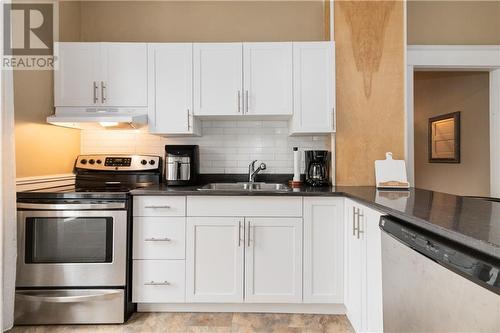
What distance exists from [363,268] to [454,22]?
2.45 m

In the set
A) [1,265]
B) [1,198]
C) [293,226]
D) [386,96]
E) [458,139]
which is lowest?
[1,265]

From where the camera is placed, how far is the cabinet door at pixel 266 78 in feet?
8.38

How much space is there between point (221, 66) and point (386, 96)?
4.41 ft

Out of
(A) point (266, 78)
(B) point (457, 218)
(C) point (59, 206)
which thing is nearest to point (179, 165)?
(C) point (59, 206)

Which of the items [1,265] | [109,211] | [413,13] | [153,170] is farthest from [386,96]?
[1,265]

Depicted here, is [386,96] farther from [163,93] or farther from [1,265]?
[1,265]

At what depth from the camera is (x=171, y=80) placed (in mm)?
2568

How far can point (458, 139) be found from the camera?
12.8ft

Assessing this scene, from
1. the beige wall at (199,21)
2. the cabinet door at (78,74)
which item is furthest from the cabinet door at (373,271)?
the cabinet door at (78,74)

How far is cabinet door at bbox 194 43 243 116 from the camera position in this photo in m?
2.56

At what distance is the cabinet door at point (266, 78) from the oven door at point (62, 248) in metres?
1.41

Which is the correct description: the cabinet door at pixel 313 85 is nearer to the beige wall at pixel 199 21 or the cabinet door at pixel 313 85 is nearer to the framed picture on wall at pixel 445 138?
the beige wall at pixel 199 21

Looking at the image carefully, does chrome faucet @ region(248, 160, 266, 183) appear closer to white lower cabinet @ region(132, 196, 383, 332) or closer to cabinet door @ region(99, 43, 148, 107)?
white lower cabinet @ region(132, 196, 383, 332)

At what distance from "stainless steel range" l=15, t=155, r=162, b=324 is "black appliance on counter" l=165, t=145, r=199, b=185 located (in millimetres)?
505
